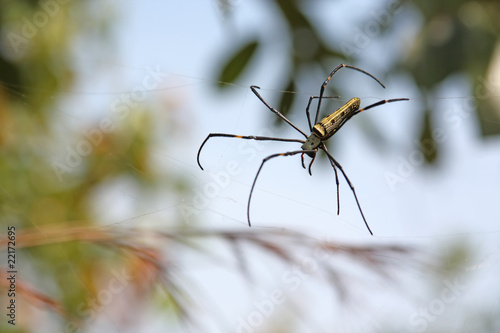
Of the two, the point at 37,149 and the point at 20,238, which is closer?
the point at 20,238

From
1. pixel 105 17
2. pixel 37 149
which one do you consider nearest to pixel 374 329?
pixel 37 149

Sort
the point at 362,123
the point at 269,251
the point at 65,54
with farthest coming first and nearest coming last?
the point at 65,54 → the point at 362,123 → the point at 269,251

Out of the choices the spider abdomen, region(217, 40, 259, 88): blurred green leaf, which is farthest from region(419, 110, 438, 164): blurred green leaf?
the spider abdomen

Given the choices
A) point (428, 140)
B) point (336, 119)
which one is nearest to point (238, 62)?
point (428, 140)

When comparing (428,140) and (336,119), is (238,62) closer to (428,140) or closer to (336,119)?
(428,140)

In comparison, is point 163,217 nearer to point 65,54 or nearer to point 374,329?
point 65,54
